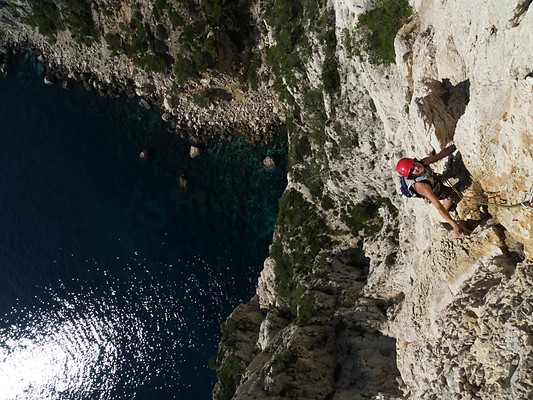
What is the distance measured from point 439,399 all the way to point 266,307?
2641 centimetres

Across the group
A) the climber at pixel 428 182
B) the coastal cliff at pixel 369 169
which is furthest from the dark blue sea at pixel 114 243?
the climber at pixel 428 182

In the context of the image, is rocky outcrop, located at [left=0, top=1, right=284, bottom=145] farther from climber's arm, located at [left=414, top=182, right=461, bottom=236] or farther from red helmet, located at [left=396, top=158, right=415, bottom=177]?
climber's arm, located at [left=414, top=182, right=461, bottom=236]

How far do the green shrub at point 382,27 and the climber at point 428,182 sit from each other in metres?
10.9

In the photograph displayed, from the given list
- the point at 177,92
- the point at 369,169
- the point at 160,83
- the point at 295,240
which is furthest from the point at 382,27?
the point at 160,83

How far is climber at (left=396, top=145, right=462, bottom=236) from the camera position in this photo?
1469cm

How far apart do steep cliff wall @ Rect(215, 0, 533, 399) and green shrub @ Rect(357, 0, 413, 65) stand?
1.12 feet

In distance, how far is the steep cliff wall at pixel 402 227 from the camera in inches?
483

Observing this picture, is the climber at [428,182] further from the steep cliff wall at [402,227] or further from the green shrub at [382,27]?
the green shrub at [382,27]

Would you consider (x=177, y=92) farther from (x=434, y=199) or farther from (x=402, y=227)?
(x=434, y=199)

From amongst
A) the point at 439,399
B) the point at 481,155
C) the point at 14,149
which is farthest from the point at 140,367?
the point at 481,155

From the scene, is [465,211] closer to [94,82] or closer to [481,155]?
[481,155]

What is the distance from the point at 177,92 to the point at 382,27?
27.4 m

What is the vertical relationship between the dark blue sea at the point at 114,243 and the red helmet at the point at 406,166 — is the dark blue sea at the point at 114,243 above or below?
above

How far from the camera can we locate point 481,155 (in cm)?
1373
